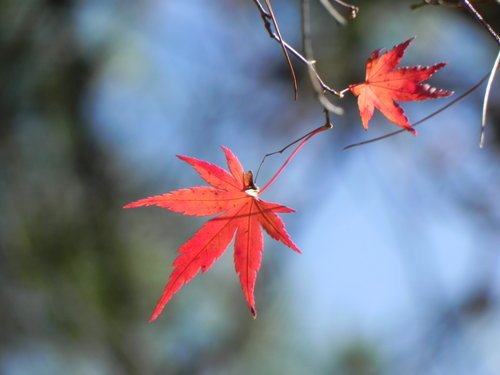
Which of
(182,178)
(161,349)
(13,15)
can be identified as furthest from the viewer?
(161,349)

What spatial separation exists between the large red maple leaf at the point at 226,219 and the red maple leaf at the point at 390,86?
160 millimetres

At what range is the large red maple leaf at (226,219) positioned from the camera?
0.83 m

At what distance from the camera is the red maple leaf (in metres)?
0.85

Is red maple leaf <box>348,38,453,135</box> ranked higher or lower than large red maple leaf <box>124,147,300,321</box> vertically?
higher

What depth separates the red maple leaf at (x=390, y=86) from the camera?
2.77ft

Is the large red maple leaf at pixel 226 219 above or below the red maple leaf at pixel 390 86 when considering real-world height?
below

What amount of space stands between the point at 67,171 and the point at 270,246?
1112 millimetres

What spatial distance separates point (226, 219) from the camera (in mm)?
899

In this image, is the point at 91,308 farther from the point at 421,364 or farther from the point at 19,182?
the point at 421,364

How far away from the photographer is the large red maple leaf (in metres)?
0.83

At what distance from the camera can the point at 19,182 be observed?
343 cm

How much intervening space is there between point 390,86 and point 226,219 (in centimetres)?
26

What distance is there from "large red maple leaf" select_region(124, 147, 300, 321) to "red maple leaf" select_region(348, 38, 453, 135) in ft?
0.53

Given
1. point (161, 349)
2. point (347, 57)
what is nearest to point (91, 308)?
point (161, 349)
